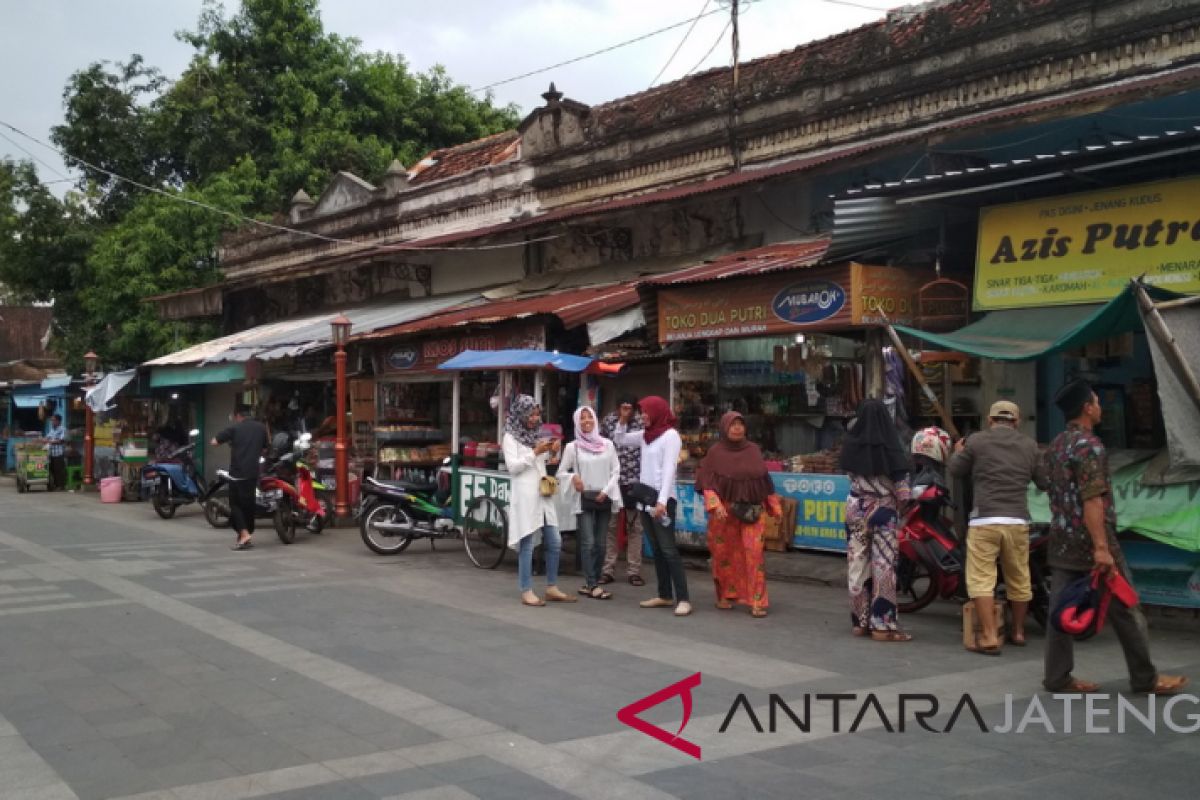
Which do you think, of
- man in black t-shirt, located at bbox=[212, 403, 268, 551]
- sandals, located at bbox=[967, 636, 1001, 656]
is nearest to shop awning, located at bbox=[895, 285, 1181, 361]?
sandals, located at bbox=[967, 636, 1001, 656]

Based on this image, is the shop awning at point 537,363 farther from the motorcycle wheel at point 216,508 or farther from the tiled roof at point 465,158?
the tiled roof at point 465,158

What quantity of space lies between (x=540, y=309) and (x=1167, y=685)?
8.86 metres

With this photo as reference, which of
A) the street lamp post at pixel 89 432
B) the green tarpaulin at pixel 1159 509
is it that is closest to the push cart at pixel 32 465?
the street lamp post at pixel 89 432

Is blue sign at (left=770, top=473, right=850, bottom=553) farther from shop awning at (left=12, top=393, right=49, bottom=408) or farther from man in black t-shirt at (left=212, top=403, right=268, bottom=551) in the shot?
shop awning at (left=12, top=393, right=49, bottom=408)

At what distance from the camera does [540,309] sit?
13414 millimetres

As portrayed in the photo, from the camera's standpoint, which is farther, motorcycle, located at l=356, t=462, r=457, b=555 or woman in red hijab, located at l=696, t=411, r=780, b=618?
motorcycle, located at l=356, t=462, r=457, b=555

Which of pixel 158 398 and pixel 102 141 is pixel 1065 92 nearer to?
pixel 158 398

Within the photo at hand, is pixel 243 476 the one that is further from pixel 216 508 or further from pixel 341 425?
pixel 216 508

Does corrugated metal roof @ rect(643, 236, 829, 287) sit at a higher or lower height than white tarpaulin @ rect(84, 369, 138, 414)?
higher

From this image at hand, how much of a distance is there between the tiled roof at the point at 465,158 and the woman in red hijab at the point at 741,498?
11769 millimetres

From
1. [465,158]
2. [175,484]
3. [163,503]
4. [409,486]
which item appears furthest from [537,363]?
[465,158]

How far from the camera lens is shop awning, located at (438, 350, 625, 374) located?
1147cm

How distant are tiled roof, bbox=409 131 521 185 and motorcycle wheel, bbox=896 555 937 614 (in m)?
12.7

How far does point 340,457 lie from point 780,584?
24.5ft
